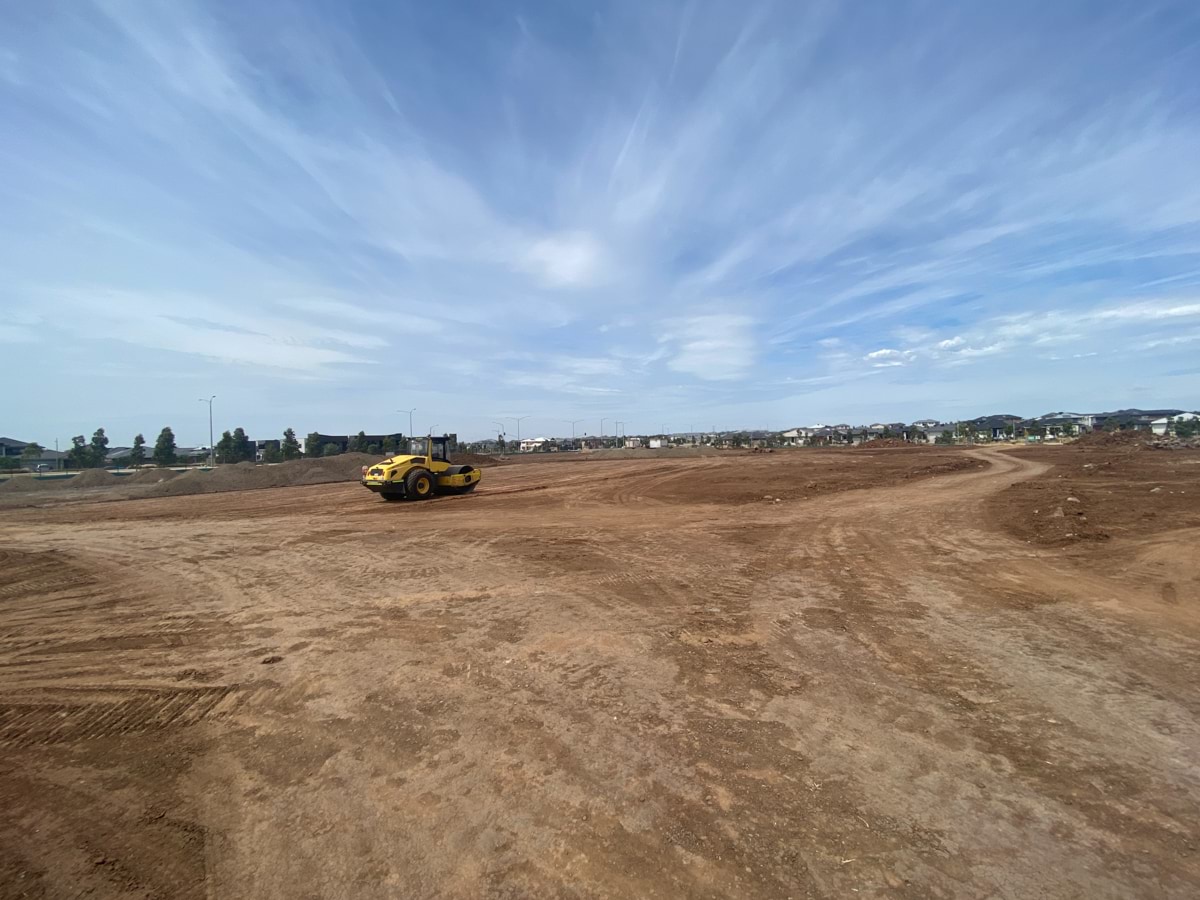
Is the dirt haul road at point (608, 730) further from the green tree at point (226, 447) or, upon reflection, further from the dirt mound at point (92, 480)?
the green tree at point (226, 447)

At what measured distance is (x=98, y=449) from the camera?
171 feet

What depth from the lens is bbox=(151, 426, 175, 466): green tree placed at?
5141 cm

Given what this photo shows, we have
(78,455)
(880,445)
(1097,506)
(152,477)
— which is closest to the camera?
(1097,506)

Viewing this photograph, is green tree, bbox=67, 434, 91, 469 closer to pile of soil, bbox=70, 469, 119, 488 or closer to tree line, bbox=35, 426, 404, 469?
tree line, bbox=35, 426, 404, 469

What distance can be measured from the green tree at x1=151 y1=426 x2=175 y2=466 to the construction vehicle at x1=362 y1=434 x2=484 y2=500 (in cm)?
4509

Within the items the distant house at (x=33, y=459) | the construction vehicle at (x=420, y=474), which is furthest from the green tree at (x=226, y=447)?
the construction vehicle at (x=420, y=474)

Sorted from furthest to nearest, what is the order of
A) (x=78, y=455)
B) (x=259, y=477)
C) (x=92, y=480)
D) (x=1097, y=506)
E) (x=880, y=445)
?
1. (x=880, y=445)
2. (x=78, y=455)
3. (x=92, y=480)
4. (x=259, y=477)
5. (x=1097, y=506)

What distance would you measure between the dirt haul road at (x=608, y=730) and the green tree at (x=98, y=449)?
5431cm

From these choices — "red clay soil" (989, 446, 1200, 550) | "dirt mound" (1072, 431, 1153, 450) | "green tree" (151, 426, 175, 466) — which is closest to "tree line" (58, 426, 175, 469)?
"green tree" (151, 426, 175, 466)

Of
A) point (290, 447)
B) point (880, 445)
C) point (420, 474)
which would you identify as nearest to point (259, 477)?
point (420, 474)

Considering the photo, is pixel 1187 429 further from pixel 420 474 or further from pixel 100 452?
pixel 100 452

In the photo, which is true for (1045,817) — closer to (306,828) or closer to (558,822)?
(558,822)

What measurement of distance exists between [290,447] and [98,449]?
1612 cm

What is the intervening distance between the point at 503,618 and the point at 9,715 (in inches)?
163
